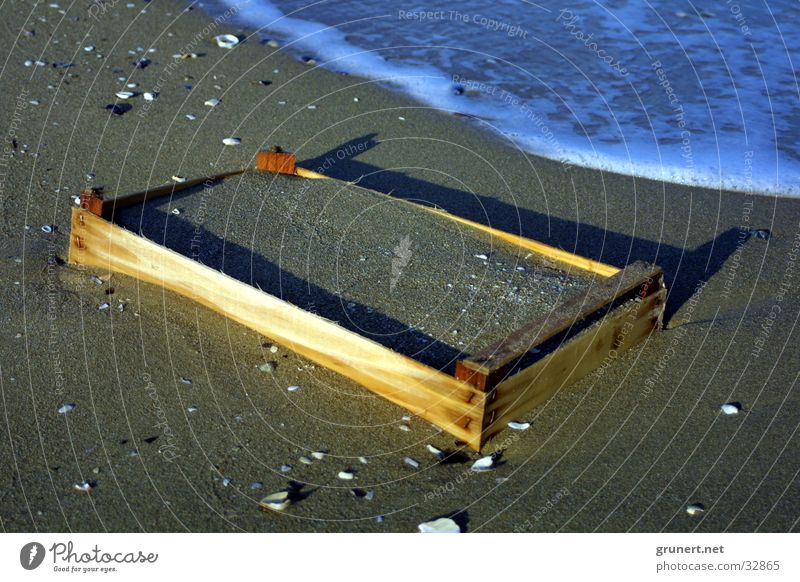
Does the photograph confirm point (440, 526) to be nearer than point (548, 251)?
Yes

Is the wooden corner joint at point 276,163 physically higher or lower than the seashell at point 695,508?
higher

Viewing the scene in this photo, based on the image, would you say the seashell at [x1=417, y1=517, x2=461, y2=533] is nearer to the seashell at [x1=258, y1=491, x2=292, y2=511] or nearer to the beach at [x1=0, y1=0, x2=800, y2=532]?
the beach at [x1=0, y1=0, x2=800, y2=532]

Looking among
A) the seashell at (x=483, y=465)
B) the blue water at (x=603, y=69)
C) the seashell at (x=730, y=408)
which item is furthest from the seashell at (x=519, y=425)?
the blue water at (x=603, y=69)

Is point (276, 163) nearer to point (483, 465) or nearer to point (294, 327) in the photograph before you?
point (294, 327)

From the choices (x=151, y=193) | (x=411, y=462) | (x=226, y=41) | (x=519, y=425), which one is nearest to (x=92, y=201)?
(x=151, y=193)
